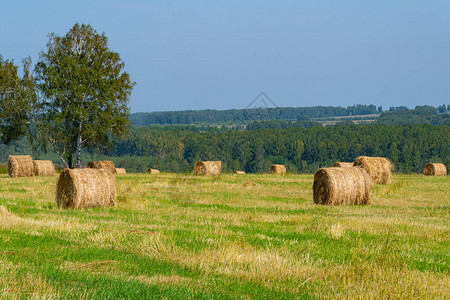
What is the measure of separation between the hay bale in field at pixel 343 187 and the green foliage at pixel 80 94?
30886mm

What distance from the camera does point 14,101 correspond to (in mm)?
51469

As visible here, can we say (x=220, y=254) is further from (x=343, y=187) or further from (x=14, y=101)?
(x=14, y=101)

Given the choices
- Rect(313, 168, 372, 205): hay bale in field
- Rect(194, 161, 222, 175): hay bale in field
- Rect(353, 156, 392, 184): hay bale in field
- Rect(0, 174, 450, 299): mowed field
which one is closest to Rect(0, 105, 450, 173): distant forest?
Rect(194, 161, 222, 175): hay bale in field

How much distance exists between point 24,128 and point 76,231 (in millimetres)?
44056

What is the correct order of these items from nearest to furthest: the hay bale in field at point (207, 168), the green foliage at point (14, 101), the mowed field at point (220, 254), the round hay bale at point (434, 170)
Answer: the mowed field at point (220, 254) < the hay bale in field at point (207, 168) < the round hay bale at point (434, 170) < the green foliage at point (14, 101)

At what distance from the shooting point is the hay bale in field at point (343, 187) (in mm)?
20312

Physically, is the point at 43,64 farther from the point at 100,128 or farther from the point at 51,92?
the point at 100,128

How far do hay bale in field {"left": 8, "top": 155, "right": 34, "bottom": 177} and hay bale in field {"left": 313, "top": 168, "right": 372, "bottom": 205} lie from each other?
27.4 m

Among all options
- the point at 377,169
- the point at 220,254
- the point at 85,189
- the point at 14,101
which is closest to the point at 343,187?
the point at 85,189

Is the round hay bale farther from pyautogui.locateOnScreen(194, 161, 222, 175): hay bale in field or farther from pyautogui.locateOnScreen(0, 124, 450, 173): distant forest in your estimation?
pyautogui.locateOnScreen(0, 124, 450, 173): distant forest

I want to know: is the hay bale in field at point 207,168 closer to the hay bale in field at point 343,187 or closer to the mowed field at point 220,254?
the hay bale in field at point 343,187

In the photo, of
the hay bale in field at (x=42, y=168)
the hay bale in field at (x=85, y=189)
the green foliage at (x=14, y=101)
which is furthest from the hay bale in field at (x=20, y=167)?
the hay bale in field at (x=85, y=189)

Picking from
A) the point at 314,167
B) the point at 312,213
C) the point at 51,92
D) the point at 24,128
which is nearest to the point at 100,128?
the point at 51,92

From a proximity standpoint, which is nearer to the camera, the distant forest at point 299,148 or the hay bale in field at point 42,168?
the hay bale in field at point 42,168
